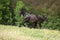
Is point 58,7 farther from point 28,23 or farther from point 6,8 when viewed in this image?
point 28,23

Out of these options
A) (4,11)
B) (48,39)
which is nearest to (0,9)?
(4,11)

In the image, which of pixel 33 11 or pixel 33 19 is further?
pixel 33 11

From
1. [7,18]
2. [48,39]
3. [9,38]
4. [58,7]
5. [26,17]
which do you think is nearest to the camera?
[9,38]

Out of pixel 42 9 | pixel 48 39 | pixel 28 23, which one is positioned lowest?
pixel 42 9

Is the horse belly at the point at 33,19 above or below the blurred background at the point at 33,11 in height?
above

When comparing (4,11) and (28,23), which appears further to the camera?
(4,11)

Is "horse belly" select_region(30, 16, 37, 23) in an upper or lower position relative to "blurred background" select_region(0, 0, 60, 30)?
upper

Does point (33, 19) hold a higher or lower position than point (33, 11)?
higher

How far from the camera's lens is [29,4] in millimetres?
32062

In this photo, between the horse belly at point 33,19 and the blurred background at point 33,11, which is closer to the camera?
the horse belly at point 33,19

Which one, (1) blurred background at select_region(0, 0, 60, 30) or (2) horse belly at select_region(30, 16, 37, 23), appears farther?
(1) blurred background at select_region(0, 0, 60, 30)

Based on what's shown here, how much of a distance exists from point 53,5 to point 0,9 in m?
6.70

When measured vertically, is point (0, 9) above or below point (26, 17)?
below

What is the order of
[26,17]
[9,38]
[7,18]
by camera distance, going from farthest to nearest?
[7,18], [26,17], [9,38]
